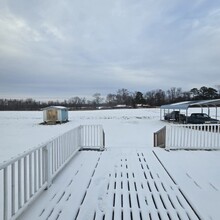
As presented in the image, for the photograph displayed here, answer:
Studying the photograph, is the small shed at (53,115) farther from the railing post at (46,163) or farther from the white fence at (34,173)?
the railing post at (46,163)

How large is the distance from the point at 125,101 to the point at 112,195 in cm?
8044

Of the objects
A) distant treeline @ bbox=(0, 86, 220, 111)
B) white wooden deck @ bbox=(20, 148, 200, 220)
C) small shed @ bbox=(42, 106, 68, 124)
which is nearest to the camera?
white wooden deck @ bbox=(20, 148, 200, 220)

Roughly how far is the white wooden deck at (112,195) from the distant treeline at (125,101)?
55.2 m

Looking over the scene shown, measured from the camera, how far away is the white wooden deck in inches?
109

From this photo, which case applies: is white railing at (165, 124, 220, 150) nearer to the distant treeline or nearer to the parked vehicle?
the parked vehicle

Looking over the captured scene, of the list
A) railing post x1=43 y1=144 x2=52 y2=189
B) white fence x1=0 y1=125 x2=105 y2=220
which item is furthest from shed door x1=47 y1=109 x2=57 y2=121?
railing post x1=43 y1=144 x2=52 y2=189

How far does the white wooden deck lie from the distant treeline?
55.2 m

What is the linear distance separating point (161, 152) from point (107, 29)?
32.0ft

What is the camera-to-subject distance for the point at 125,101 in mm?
83375

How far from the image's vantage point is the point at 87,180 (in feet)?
13.1

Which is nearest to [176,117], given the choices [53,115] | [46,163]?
[53,115]

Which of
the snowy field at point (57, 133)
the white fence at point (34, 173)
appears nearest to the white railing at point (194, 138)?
the snowy field at point (57, 133)

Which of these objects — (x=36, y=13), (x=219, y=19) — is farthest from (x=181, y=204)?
(x=219, y=19)

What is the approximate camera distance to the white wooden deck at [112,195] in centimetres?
276
